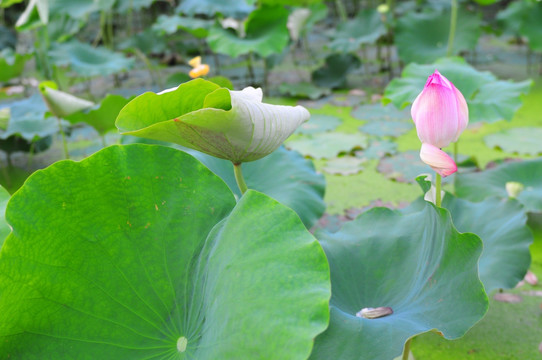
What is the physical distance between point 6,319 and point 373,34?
125 inches

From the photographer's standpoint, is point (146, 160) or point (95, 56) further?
point (95, 56)

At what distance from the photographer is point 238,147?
0.74 m

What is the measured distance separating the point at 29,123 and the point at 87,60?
1128 mm

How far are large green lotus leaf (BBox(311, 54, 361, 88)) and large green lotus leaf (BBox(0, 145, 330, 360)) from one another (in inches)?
117

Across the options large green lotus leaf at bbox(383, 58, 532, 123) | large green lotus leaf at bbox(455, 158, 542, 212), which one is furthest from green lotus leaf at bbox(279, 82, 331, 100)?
large green lotus leaf at bbox(455, 158, 542, 212)

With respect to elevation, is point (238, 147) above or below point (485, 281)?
above

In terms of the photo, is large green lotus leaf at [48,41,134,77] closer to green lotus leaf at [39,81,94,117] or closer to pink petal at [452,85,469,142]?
green lotus leaf at [39,81,94,117]

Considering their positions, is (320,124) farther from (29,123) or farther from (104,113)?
(29,123)

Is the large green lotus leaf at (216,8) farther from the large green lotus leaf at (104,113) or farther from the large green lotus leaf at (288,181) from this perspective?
the large green lotus leaf at (288,181)

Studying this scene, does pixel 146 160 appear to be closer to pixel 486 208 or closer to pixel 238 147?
pixel 238 147

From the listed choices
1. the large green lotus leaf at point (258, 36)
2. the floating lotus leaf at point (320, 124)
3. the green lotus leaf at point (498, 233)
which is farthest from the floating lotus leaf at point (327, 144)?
the green lotus leaf at point (498, 233)

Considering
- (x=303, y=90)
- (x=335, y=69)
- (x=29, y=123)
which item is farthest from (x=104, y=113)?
(x=335, y=69)

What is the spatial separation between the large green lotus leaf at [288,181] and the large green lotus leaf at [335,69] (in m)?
2.18

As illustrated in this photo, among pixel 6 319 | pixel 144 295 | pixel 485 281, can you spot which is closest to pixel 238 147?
pixel 144 295
